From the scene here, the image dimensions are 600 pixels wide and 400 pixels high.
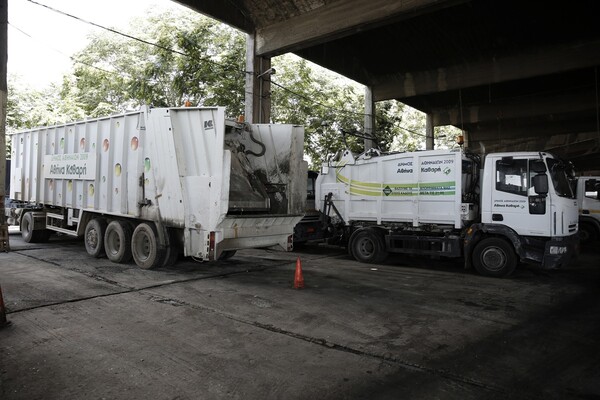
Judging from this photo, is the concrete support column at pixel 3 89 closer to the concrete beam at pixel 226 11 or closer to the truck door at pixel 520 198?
the concrete beam at pixel 226 11

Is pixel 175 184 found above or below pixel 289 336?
above

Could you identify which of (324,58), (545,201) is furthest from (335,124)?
(545,201)

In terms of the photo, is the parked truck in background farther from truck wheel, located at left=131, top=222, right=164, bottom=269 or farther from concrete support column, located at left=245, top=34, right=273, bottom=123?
truck wheel, located at left=131, top=222, right=164, bottom=269

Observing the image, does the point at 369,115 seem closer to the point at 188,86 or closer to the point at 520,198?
the point at 188,86

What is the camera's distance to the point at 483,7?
42.1 feet

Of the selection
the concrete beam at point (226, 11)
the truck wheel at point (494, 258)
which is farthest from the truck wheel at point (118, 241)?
the truck wheel at point (494, 258)

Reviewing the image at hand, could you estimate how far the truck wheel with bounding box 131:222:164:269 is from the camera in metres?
7.95

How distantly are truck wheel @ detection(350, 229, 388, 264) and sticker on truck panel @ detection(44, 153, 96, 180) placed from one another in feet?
20.9

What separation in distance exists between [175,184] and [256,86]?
7.36 m

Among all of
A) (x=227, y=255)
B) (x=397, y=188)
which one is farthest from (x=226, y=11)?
(x=227, y=255)

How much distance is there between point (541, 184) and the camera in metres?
7.85

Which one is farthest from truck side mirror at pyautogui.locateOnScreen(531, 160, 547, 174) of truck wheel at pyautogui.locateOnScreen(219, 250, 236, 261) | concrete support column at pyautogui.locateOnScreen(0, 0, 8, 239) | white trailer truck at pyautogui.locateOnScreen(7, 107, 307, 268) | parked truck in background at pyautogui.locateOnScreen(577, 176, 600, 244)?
Answer: concrete support column at pyautogui.locateOnScreen(0, 0, 8, 239)

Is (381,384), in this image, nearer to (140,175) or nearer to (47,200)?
(140,175)

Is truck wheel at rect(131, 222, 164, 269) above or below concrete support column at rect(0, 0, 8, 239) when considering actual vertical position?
below
